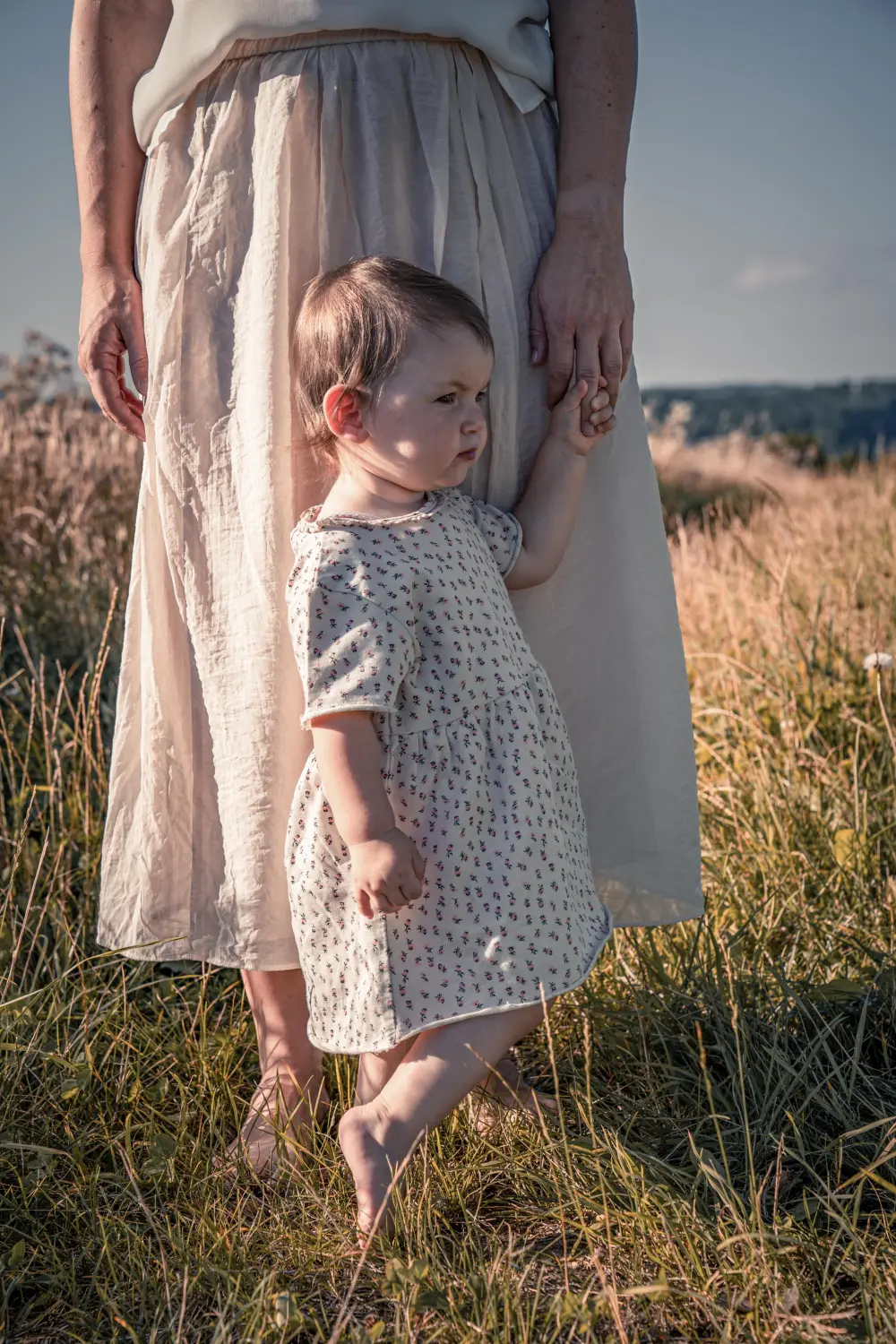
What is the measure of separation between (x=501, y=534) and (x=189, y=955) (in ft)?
2.60

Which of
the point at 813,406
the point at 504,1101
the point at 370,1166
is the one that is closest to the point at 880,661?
the point at 504,1101

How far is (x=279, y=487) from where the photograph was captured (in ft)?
5.16

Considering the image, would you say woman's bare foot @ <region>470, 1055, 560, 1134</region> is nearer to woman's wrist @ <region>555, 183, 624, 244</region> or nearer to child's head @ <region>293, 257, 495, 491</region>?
child's head @ <region>293, 257, 495, 491</region>

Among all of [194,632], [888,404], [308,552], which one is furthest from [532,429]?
[888,404]

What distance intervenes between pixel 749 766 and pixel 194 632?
4.80 ft

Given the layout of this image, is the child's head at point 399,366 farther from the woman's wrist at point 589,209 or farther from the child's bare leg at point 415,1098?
the child's bare leg at point 415,1098

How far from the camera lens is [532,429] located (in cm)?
168

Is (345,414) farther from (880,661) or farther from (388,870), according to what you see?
(880,661)

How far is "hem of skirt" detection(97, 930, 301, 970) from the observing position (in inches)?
66.4

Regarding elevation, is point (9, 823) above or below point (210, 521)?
below

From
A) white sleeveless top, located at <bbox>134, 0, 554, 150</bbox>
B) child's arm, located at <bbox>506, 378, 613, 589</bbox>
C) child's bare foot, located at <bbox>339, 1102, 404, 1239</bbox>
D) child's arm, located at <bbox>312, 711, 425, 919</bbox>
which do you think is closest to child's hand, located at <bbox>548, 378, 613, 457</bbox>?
child's arm, located at <bbox>506, 378, 613, 589</bbox>

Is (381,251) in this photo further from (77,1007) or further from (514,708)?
(77,1007)

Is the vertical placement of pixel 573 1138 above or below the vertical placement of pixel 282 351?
below

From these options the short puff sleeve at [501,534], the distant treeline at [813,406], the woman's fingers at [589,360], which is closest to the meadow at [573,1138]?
the short puff sleeve at [501,534]
